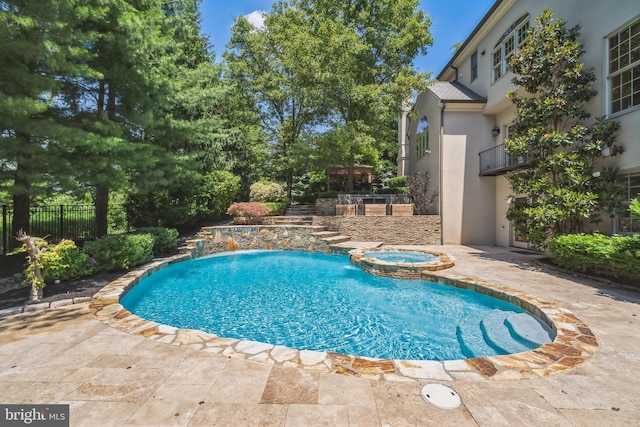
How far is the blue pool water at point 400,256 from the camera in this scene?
30.0 ft

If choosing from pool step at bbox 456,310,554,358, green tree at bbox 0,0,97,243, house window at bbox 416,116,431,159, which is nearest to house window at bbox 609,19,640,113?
pool step at bbox 456,310,554,358

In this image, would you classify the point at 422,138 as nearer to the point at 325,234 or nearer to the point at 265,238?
the point at 325,234

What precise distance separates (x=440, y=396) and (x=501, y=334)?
2471mm

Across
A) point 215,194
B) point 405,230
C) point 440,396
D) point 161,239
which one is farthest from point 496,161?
point 161,239

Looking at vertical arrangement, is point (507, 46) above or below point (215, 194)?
above

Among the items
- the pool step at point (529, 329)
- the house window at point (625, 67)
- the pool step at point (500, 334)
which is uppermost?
the house window at point (625, 67)

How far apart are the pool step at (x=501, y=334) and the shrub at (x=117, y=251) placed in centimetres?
797

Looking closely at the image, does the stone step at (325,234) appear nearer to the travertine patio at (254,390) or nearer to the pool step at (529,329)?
the pool step at (529,329)

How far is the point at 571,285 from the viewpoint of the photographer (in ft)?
20.7

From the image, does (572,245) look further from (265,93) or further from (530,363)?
(265,93)

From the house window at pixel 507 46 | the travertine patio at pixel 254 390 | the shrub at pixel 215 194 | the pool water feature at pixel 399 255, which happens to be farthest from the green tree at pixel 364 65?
the travertine patio at pixel 254 390

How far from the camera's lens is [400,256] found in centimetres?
974

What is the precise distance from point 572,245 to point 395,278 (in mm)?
4460

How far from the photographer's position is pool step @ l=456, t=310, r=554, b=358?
3932mm
